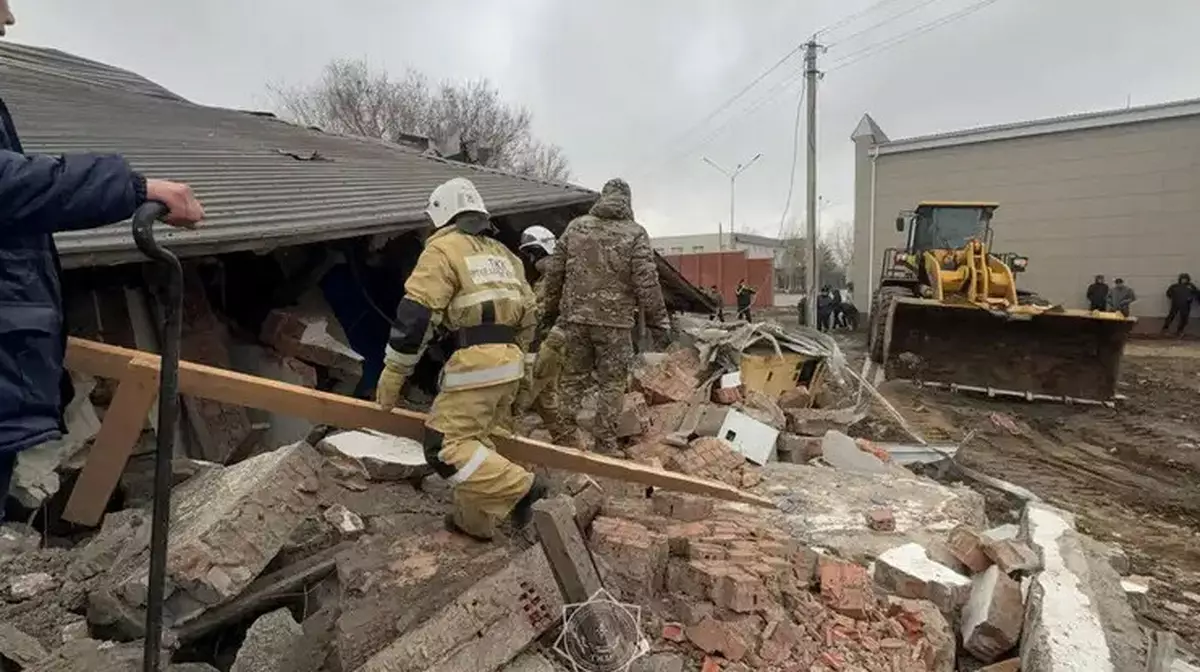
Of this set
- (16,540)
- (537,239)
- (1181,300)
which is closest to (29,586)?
(16,540)

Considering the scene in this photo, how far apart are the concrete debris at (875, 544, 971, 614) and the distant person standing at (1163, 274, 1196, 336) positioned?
20.0m

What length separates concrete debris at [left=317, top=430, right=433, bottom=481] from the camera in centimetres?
384

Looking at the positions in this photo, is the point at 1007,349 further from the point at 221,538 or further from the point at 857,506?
the point at 221,538

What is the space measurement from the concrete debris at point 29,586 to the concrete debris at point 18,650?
0.86 feet

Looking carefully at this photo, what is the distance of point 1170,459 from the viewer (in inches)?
299

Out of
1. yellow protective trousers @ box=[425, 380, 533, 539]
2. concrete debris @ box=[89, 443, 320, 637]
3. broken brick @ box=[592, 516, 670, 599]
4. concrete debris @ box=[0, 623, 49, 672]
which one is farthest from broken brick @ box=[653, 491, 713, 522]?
concrete debris @ box=[0, 623, 49, 672]

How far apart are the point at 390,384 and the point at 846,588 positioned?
2.25m

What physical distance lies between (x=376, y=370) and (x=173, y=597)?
421 centimetres

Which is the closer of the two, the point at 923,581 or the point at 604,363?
the point at 923,581

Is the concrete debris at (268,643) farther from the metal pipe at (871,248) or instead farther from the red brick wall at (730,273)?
the red brick wall at (730,273)

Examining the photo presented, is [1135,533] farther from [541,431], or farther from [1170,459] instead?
[541,431]

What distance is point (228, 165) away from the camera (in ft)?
19.2

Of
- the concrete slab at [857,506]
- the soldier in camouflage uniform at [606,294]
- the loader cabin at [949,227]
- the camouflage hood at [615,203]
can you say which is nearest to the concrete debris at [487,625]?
the concrete slab at [857,506]

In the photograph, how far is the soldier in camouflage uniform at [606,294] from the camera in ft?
17.4
